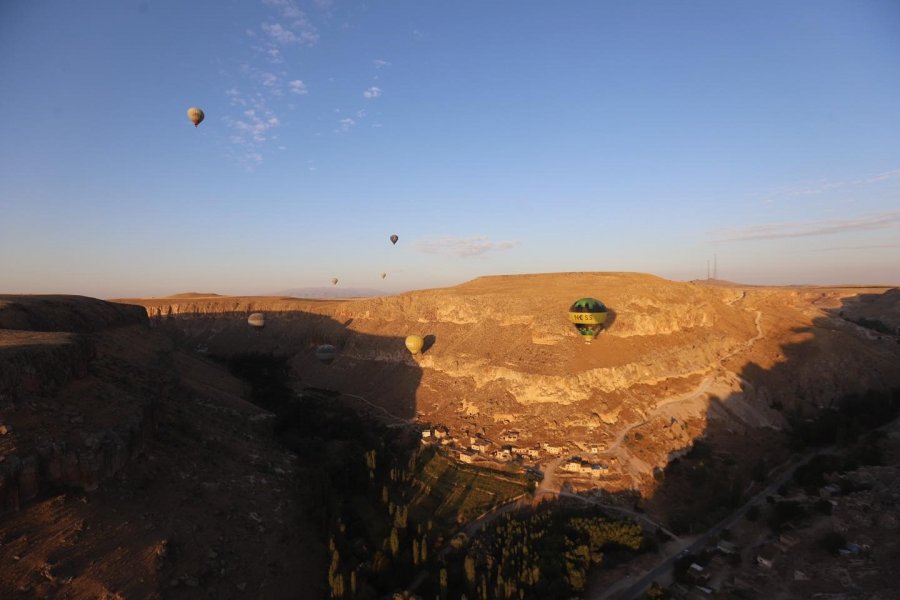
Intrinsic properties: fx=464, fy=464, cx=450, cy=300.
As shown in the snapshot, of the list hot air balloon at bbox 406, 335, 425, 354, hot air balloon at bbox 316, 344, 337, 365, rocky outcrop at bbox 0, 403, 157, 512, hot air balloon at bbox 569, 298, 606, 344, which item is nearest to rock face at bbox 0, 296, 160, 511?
rocky outcrop at bbox 0, 403, 157, 512

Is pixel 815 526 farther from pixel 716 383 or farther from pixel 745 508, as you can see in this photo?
pixel 716 383

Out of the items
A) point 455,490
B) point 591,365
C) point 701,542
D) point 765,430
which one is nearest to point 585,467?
point 701,542

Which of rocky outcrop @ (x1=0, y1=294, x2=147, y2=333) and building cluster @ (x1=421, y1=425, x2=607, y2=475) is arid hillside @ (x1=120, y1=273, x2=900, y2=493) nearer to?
building cluster @ (x1=421, y1=425, x2=607, y2=475)

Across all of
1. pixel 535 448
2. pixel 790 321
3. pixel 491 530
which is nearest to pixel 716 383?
pixel 535 448

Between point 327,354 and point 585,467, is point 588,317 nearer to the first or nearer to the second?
point 585,467

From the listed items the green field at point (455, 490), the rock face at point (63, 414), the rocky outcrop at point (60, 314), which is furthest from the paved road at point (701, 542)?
the rocky outcrop at point (60, 314)

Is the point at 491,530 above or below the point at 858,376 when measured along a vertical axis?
below
